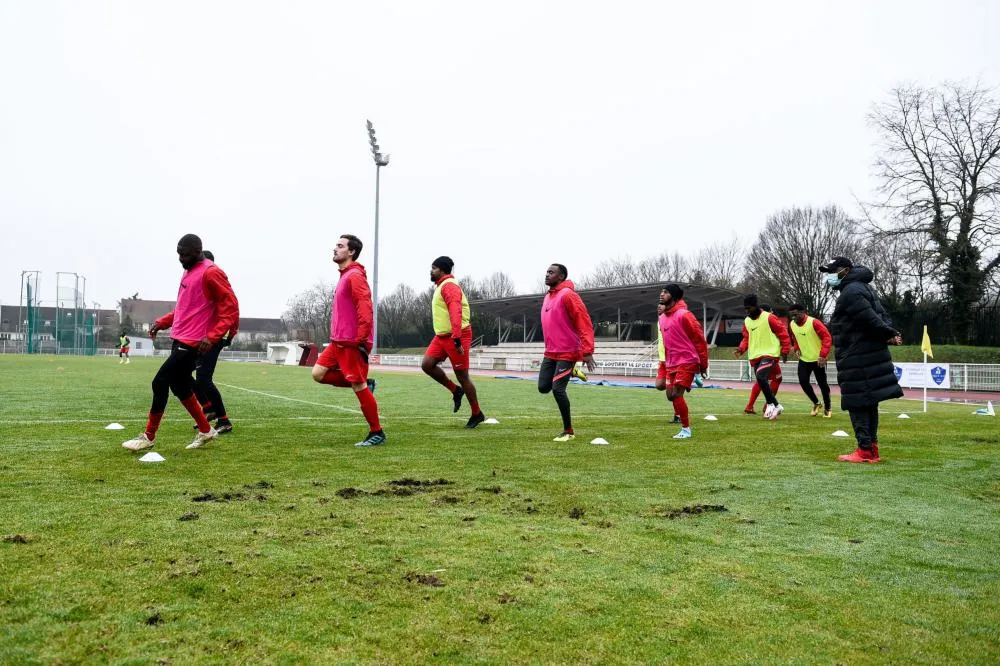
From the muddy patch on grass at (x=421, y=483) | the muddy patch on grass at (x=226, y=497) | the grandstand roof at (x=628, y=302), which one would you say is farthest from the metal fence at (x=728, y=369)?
the muddy patch on grass at (x=226, y=497)

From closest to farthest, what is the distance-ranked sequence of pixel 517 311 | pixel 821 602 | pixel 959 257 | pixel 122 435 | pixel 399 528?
1. pixel 821 602
2. pixel 399 528
3. pixel 122 435
4. pixel 959 257
5. pixel 517 311

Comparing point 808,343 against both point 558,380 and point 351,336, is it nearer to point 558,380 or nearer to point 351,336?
point 558,380

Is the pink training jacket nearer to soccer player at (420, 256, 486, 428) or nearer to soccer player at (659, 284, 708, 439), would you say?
soccer player at (420, 256, 486, 428)

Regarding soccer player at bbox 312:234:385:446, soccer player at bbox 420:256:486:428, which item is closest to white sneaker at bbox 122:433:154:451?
soccer player at bbox 312:234:385:446

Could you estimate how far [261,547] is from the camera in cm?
324

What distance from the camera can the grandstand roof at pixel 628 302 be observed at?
4709 centimetres

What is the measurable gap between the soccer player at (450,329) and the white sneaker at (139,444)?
10.6ft

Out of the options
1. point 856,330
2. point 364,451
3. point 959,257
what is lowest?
point 364,451

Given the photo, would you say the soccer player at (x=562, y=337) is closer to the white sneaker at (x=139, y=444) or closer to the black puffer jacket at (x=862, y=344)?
the black puffer jacket at (x=862, y=344)

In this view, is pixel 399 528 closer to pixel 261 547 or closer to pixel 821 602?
pixel 261 547

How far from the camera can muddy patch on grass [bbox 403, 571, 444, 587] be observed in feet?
9.21

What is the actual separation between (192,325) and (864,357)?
20.2 feet

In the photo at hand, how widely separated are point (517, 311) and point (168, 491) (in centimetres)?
5854

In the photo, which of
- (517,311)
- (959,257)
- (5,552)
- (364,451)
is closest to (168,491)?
(5,552)
